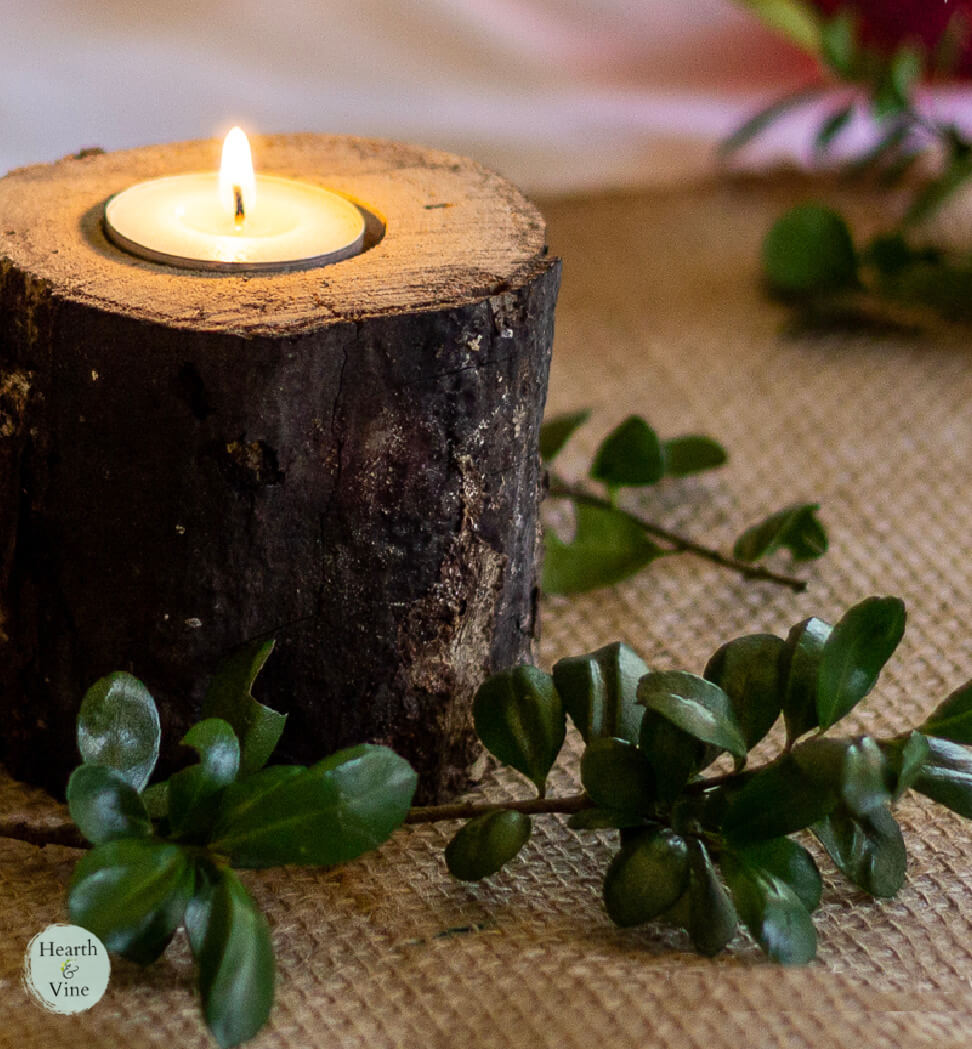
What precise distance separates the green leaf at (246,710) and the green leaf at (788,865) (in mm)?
193

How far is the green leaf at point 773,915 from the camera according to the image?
1.82 ft

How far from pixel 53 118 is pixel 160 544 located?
3.33 ft

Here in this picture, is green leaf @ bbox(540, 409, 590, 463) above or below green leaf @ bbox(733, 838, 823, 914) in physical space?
above

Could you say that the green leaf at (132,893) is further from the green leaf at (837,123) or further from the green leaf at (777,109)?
the green leaf at (777,109)

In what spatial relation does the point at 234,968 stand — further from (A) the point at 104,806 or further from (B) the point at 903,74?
(B) the point at 903,74

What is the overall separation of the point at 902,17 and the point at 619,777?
1.12 meters

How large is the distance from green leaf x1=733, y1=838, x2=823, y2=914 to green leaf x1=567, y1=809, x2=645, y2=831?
43 millimetres

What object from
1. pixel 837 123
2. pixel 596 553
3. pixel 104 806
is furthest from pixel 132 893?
pixel 837 123

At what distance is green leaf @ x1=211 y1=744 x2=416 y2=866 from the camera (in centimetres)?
55

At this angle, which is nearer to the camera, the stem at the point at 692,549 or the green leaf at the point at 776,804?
the green leaf at the point at 776,804

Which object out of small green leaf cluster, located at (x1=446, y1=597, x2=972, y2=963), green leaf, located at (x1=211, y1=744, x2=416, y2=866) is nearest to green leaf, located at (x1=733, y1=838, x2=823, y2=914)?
small green leaf cluster, located at (x1=446, y1=597, x2=972, y2=963)

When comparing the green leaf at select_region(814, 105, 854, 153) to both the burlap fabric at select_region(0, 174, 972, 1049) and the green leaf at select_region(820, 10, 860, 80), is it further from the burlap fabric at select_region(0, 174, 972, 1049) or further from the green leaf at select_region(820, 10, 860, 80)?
the burlap fabric at select_region(0, 174, 972, 1049)

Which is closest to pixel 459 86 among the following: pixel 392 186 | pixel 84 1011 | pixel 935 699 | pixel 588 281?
pixel 588 281

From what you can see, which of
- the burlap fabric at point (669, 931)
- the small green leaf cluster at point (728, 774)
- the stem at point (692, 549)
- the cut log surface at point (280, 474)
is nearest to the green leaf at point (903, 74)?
the burlap fabric at point (669, 931)
